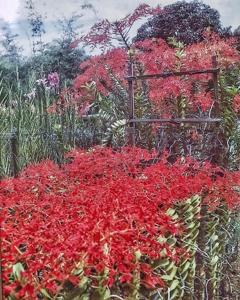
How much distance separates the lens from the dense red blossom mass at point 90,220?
857 millimetres

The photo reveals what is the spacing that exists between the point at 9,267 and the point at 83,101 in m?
2.36

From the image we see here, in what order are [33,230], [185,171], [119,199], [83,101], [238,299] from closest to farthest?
[33,230], [119,199], [185,171], [238,299], [83,101]

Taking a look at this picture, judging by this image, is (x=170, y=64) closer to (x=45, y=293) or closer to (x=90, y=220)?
(x=90, y=220)

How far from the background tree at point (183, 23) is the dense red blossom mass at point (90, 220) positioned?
3.17ft

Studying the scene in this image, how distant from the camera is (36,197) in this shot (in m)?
1.38

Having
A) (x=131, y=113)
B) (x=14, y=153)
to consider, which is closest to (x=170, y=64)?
(x=131, y=113)

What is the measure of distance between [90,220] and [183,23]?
6.10 ft

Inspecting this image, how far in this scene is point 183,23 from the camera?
2.67 m

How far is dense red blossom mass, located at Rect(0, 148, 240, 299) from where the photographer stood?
86cm

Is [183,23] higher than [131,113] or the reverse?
higher

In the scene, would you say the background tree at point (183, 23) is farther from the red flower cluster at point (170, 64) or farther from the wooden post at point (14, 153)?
the wooden post at point (14, 153)

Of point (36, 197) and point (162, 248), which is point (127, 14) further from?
point (162, 248)

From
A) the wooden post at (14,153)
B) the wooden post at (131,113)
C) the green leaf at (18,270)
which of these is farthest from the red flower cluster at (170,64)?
the green leaf at (18,270)

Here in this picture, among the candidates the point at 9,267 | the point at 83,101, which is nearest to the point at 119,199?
the point at 9,267
